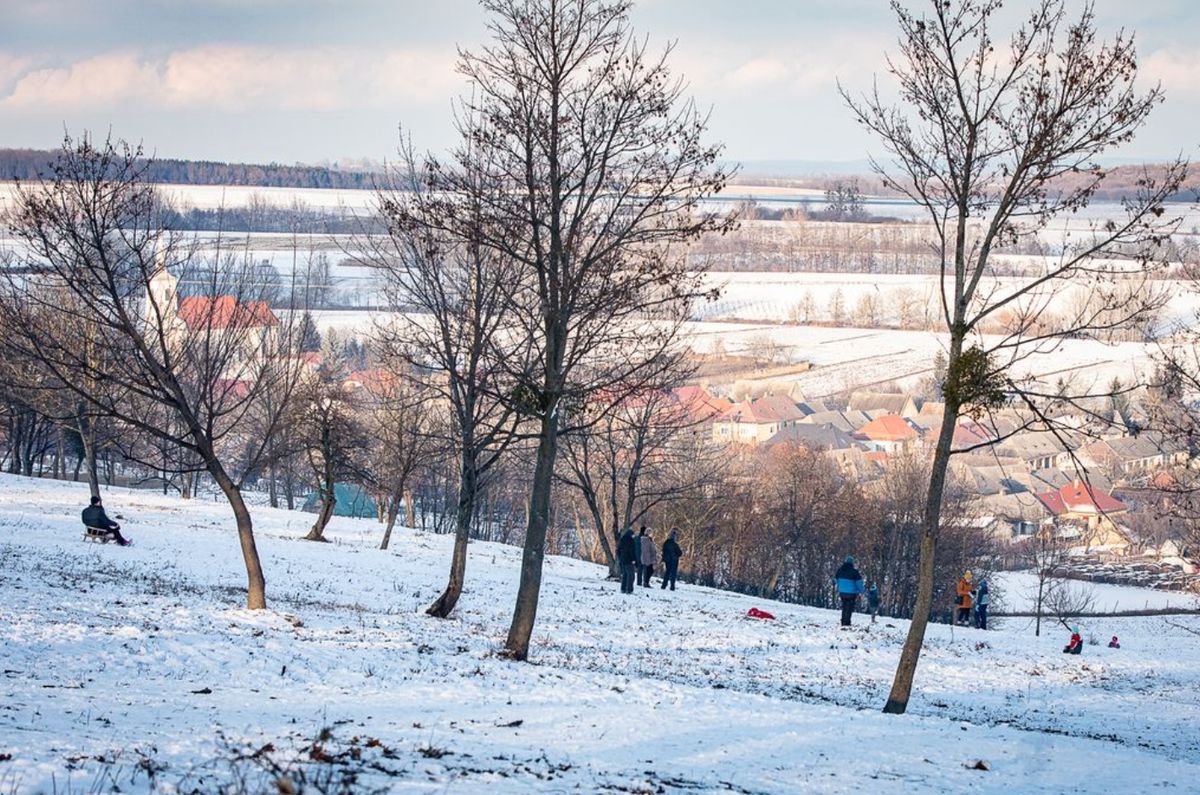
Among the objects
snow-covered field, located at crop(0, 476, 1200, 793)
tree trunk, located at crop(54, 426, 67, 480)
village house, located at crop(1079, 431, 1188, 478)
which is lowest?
snow-covered field, located at crop(0, 476, 1200, 793)

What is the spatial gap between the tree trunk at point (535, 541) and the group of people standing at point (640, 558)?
15.2 metres

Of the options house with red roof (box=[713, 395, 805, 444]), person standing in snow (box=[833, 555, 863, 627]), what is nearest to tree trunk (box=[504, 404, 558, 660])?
person standing in snow (box=[833, 555, 863, 627])

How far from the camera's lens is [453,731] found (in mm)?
10648

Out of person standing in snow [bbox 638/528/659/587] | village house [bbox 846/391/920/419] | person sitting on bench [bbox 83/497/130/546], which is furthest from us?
village house [bbox 846/391/920/419]

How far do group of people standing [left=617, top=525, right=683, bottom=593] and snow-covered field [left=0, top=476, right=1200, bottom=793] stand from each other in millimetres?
4051

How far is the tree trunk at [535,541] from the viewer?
1517 cm

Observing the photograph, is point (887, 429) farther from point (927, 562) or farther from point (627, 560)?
point (927, 562)

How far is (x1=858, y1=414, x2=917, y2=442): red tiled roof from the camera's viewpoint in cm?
11262

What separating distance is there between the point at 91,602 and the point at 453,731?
8436 mm

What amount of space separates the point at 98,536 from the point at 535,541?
17686mm

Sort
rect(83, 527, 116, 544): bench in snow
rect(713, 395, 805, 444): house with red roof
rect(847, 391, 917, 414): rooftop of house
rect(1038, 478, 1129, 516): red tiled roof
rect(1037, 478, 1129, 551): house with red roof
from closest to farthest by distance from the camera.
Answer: rect(83, 527, 116, 544): bench in snow
rect(1037, 478, 1129, 551): house with red roof
rect(1038, 478, 1129, 516): red tiled roof
rect(713, 395, 805, 444): house with red roof
rect(847, 391, 917, 414): rooftop of house

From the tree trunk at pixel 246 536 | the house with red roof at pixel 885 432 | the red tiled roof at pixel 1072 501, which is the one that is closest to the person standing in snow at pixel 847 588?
the tree trunk at pixel 246 536

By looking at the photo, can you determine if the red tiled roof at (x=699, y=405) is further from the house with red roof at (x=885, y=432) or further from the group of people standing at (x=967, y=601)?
the house with red roof at (x=885, y=432)

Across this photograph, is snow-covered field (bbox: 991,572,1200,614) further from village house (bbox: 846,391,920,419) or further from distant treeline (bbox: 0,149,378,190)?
distant treeline (bbox: 0,149,378,190)
